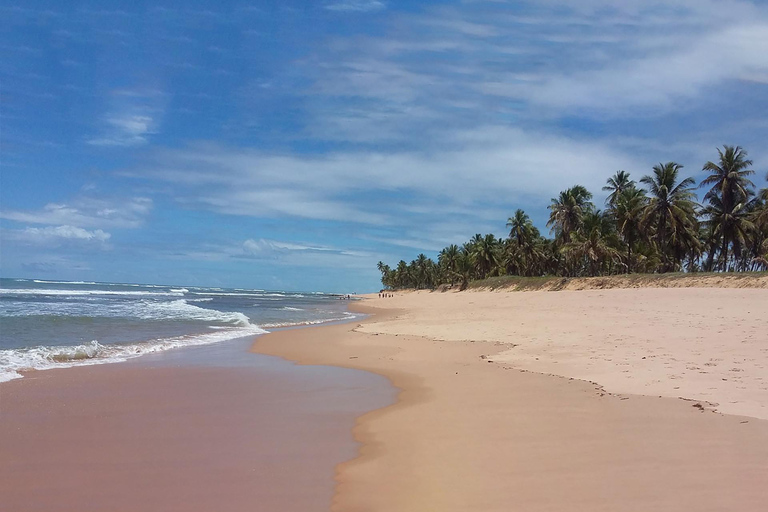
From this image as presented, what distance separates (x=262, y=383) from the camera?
9062 millimetres

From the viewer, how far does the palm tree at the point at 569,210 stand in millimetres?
54688

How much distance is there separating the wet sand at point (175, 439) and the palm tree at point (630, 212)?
44.0 m

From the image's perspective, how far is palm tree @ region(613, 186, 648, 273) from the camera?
46062mm

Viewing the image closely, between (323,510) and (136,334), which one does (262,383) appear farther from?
(136,334)

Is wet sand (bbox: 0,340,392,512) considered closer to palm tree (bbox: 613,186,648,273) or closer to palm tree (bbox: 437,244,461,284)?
palm tree (bbox: 613,186,648,273)

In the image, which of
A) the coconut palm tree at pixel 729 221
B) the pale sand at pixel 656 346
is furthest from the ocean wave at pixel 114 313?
the coconut palm tree at pixel 729 221

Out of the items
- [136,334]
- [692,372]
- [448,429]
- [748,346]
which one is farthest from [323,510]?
[136,334]

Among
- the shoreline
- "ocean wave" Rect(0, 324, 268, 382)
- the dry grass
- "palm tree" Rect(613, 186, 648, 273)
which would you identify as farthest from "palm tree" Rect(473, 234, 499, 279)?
the shoreline

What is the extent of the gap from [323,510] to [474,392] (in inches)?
170

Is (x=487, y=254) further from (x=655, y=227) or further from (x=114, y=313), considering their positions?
(x=114, y=313)

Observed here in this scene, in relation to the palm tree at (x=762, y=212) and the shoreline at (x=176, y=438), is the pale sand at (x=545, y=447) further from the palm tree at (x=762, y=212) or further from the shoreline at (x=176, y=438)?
the palm tree at (x=762, y=212)

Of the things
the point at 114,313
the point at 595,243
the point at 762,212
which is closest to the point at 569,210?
the point at 595,243

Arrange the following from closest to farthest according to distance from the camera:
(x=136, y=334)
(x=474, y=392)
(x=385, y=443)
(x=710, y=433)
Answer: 1. (x=710, y=433)
2. (x=385, y=443)
3. (x=474, y=392)
4. (x=136, y=334)

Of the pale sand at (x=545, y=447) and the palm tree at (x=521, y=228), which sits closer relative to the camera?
the pale sand at (x=545, y=447)
